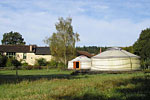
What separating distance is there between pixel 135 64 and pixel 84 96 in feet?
52.8

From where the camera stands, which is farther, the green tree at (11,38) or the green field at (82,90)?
the green tree at (11,38)

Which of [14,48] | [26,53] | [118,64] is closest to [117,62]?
[118,64]

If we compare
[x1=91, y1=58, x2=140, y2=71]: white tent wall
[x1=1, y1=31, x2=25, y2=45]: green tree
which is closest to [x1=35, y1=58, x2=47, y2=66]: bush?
[x1=91, y1=58, x2=140, y2=71]: white tent wall

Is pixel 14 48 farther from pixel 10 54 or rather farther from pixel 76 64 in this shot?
pixel 76 64

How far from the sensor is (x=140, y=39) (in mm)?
37281

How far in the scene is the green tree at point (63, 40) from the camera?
1294 inches

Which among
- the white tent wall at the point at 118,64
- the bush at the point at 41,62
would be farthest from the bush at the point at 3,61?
the white tent wall at the point at 118,64

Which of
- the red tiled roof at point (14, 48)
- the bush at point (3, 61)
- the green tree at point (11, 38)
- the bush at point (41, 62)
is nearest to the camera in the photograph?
the bush at point (3, 61)

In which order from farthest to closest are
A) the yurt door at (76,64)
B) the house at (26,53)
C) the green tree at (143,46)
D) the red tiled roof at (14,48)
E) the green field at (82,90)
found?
the house at (26,53), the red tiled roof at (14,48), the green tree at (143,46), the yurt door at (76,64), the green field at (82,90)

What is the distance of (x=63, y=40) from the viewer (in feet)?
108

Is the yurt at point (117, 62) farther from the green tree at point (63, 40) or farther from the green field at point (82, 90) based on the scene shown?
the green tree at point (63, 40)

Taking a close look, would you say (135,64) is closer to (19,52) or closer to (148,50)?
(148,50)

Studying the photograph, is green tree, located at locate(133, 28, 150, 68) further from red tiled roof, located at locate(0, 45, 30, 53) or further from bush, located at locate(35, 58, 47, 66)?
red tiled roof, located at locate(0, 45, 30, 53)

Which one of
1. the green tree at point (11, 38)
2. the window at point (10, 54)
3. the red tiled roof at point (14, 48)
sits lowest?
the window at point (10, 54)
